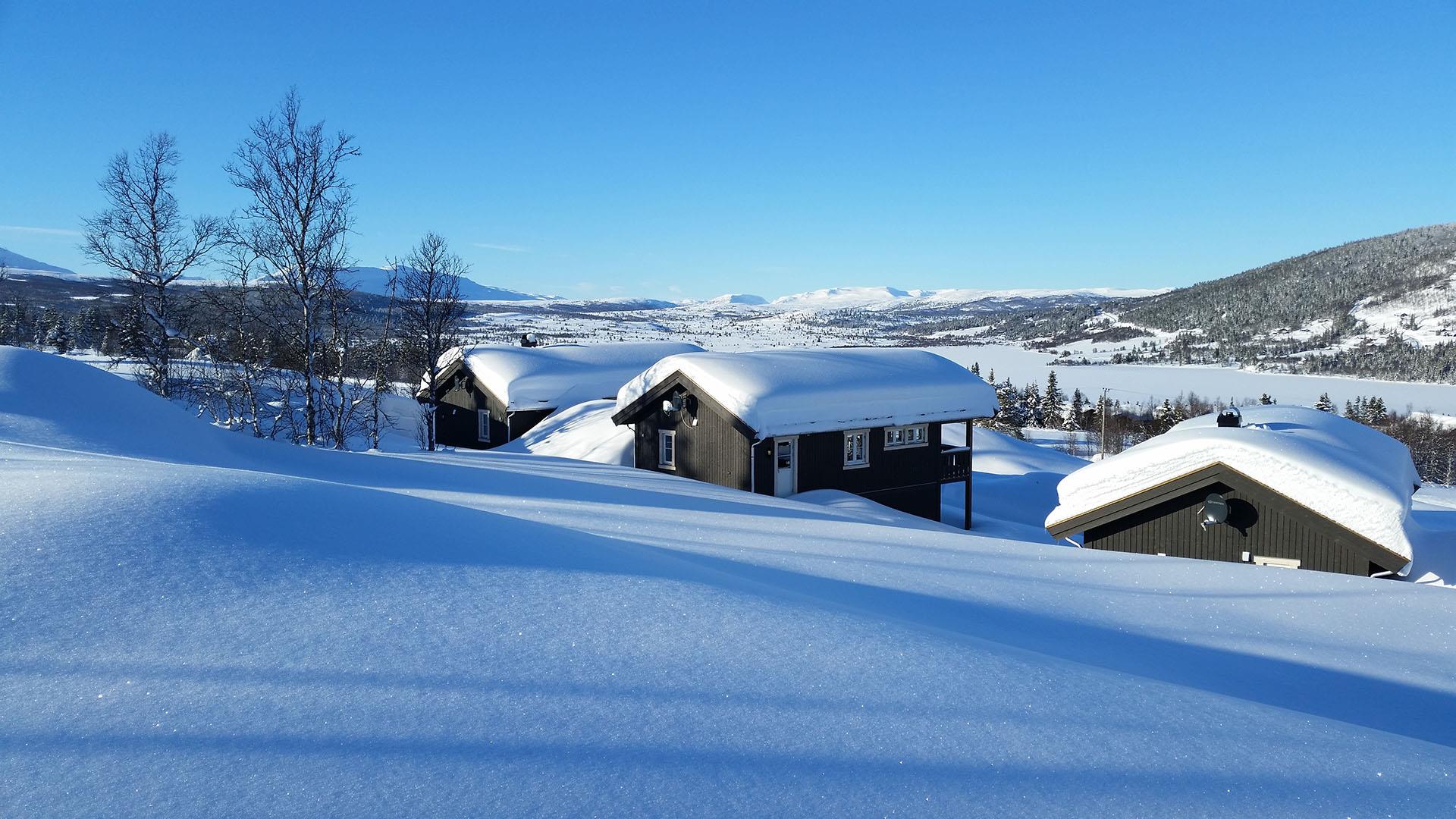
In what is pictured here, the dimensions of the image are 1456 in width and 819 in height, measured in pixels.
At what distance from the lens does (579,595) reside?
439cm

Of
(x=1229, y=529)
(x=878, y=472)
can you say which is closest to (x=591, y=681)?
(x=1229, y=529)

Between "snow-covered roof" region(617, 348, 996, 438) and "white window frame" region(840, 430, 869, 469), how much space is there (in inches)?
22.2

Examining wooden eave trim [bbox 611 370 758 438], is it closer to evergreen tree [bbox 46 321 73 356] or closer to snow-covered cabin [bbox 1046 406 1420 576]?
snow-covered cabin [bbox 1046 406 1420 576]

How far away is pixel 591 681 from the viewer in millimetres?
3346

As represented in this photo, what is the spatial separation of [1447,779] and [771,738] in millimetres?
2993

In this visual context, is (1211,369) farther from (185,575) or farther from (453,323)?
(185,575)

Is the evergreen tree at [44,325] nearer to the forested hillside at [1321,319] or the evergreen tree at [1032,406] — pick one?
the evergreen tree at [1032,406]

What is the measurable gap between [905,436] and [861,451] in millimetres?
1693

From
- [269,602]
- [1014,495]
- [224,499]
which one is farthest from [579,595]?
[1014,495]

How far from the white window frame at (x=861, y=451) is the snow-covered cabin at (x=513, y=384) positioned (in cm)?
1259

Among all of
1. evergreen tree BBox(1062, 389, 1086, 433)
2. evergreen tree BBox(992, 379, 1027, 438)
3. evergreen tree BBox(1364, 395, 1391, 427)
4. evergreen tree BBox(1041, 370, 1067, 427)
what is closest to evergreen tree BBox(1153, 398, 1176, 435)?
evergreen tree BBox(1062, 389, 1086, 433)

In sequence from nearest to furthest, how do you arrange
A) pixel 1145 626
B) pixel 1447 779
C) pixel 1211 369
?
pixel 1447 779
pixel 1145 626
pixel 1211 369

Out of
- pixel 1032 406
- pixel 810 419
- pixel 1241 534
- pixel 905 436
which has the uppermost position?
pixel 810 419

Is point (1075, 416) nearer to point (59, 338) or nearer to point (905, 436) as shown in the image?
point (905, 436)
